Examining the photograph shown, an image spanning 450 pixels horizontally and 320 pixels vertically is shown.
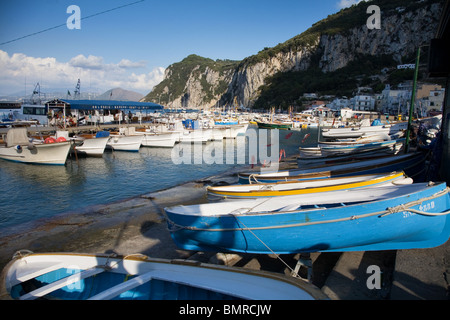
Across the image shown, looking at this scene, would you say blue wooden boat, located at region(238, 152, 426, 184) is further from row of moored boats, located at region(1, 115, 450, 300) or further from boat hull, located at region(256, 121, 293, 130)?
boat hull, located at region(256, 121, 293, 130)

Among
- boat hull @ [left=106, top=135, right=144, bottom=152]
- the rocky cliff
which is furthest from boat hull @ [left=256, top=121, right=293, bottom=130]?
the rocky cliff

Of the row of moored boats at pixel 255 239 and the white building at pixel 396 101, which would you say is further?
the white building at pixel 396 101

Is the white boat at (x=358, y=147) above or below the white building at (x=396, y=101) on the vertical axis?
below

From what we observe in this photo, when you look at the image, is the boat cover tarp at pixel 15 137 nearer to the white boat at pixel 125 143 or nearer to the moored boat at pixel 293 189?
the white boat at pixel 125 143

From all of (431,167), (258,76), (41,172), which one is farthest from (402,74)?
(41,172)

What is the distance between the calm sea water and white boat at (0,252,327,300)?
26.1ft

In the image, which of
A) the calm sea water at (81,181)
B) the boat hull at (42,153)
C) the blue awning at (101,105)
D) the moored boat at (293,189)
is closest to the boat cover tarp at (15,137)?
the boat hull at (42,153)

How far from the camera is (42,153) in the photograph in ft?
73.9

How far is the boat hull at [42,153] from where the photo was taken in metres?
22.2

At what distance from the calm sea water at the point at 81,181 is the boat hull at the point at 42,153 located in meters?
0.54

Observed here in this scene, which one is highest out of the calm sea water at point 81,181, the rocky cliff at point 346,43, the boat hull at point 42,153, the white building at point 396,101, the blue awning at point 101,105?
the rocky cliff at point 346,43

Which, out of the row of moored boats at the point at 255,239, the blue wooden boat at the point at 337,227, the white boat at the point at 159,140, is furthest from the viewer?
the white boat at the point at 159,140

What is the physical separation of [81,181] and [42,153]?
6.79 meters

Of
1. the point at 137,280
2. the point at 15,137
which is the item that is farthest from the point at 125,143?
the point at 137,280
